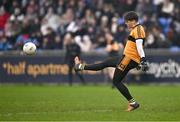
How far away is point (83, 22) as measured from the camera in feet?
109

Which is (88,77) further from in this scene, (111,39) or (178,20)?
(178,20)

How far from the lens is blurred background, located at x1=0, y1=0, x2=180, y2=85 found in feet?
102

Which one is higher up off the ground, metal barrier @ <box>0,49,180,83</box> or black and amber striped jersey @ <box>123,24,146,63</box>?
black and amber striped jersey @ <box>123,24,146,63</box>

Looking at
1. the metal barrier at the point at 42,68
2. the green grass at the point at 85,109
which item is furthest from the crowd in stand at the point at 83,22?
the green grass at the point at 85,109

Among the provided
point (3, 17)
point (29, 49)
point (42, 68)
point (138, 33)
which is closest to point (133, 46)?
point (138, 33)

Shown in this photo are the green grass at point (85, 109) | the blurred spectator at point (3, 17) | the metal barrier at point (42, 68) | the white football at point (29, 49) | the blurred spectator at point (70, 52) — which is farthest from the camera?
the blurred spectator at point (3, 17)

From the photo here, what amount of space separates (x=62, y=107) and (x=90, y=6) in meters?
17.6

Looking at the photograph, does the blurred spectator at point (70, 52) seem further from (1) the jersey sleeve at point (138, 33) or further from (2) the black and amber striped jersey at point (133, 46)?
(1) the jersey sleeve at point (138, 33)

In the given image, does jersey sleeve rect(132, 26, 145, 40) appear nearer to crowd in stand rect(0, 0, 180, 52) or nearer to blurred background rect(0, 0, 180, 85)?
blurred background rect(0, 0, 180, 85)

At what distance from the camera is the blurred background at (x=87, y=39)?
102 ft

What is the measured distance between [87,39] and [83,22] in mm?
1007

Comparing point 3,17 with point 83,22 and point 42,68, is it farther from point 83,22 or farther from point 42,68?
point 83,22

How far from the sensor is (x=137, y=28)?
→ 53.1 ft

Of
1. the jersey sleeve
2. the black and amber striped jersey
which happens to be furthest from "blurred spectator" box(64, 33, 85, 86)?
the jersey sleeve
